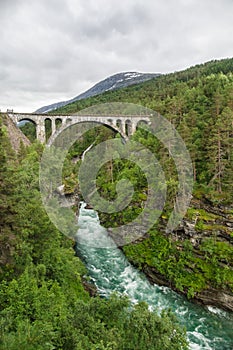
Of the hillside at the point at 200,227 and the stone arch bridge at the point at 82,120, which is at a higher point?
the stone arch bridge at the point at 82,120

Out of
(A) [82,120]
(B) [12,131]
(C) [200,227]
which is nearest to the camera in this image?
(C) [200,227]

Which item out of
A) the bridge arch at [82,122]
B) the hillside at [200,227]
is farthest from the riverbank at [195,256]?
the bridge arch at [82,122]

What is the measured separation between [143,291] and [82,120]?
1317 inches

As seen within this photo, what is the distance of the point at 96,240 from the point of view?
2689cm

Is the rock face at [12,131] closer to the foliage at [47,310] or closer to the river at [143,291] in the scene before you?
the river at [143,291]

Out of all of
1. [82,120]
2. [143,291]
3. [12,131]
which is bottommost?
[143,291]

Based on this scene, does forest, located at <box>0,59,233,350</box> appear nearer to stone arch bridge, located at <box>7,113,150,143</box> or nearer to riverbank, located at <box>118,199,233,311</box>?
riverbank, located at <box>118,199,233,311</box>

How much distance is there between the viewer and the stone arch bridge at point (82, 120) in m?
43.0

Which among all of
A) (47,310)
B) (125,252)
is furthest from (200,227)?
(47,310)

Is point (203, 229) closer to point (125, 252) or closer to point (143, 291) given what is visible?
point (143, 291)

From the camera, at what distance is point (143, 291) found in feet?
62.6

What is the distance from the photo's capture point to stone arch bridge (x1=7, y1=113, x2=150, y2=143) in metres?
43.0

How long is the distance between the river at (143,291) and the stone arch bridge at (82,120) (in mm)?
21334

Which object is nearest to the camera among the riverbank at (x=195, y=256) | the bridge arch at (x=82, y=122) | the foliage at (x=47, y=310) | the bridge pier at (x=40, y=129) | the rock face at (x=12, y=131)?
the foliage at (x=47, y=310)
